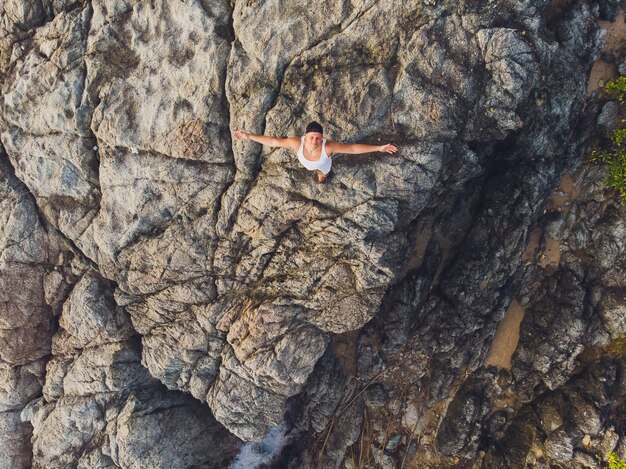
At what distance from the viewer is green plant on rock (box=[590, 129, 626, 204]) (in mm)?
18469

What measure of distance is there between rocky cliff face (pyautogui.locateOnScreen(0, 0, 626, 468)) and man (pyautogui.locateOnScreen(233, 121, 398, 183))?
0.99 metres

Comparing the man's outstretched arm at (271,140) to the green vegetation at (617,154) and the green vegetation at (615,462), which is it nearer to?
the green vegetation at (617,154)

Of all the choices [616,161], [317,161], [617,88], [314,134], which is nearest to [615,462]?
[616,161]

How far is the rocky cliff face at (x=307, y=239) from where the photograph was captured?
47.6 ft

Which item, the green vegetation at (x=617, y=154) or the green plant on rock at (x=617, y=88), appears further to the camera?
the green vegetation at (x=617, y=154)

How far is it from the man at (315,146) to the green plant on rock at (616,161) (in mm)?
12286

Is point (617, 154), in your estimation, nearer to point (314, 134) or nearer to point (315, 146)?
point (315, 146)

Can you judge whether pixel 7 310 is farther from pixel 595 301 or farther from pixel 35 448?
pixel 595 301

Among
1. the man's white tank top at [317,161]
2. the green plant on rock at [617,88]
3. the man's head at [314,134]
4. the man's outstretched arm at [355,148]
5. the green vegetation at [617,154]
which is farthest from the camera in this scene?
the green vegetation at [617,154]

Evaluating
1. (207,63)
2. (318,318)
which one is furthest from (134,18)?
(318,318)

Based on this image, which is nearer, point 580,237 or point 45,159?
point 45,159

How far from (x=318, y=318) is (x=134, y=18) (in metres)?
14.6

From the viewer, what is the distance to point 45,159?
17.3 metres

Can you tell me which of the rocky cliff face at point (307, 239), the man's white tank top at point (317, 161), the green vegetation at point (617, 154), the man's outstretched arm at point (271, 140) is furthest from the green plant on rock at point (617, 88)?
the man's outstretched arm at point (271, 140)
